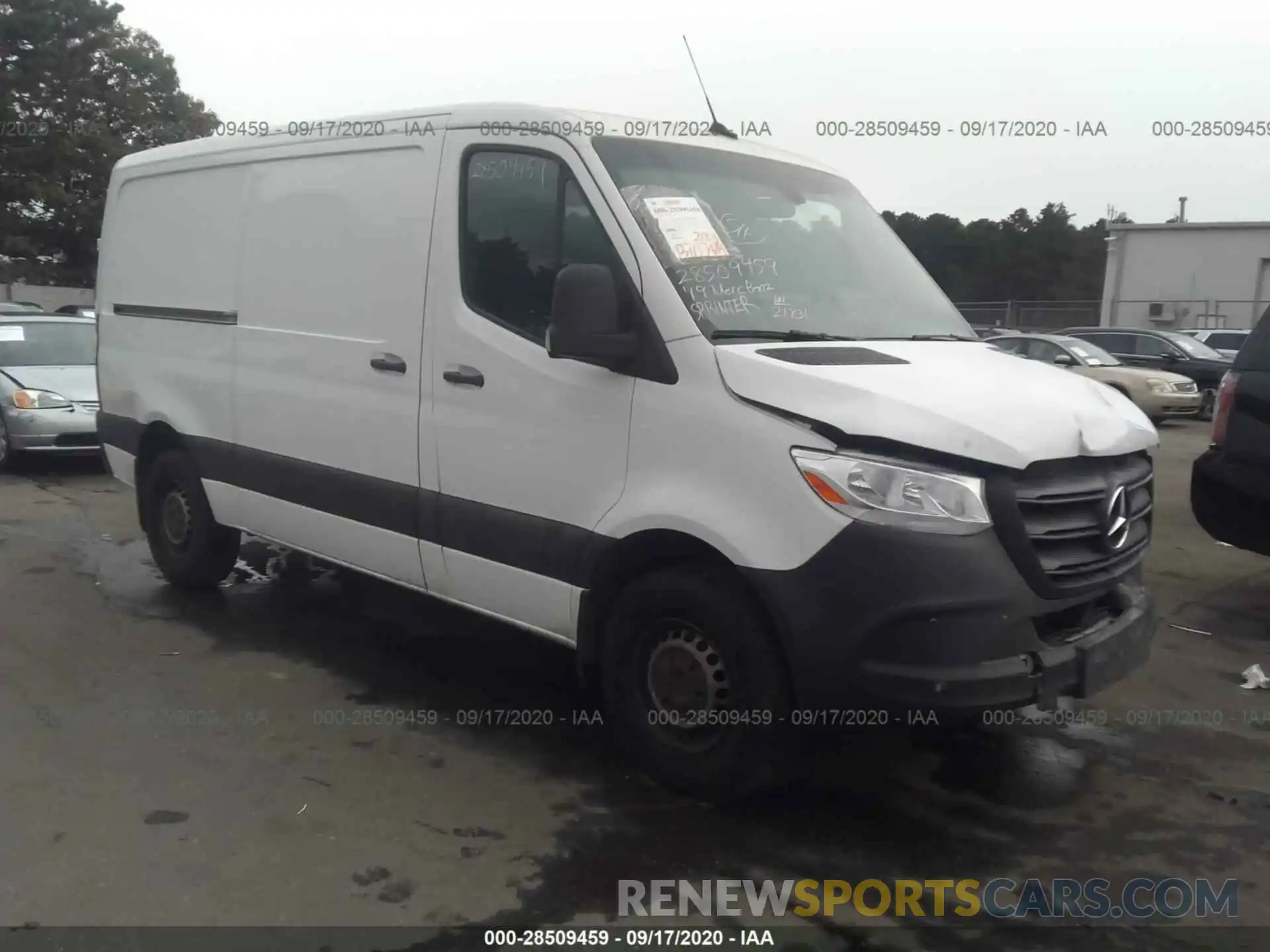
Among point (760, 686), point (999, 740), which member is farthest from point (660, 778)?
point (999, 740)

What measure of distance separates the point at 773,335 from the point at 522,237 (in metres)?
1.06

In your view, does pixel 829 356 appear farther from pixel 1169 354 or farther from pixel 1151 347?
pixel 1151 347

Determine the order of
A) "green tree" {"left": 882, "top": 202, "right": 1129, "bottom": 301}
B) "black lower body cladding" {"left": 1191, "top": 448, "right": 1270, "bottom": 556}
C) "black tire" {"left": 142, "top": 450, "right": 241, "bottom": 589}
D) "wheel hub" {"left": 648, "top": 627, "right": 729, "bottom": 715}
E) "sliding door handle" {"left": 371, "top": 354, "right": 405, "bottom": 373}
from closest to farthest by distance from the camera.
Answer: "wheel hub" {"left": 648, "top": 627, "right": 729, "bottom": 715}, "sliding door handle" {"left": 371, "top": 354, "right": 405, "bottom": 373}, "black lower body cladding" {"left": 1191, "top": 448, "right": 1270, "bottom": 556}, "black tire" {"left": 142, "top": 450, "right": 241, "bottom": 589}, "green tree" {"left": 882, "top": 202, "right": 1129, "bottom": 301}

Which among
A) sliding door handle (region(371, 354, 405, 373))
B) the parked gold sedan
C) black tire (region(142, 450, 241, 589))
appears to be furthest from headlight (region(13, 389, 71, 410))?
the parked gold sedan

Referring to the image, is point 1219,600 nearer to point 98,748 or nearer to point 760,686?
point 760,686

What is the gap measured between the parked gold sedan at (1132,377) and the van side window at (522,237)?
14035 millimetres

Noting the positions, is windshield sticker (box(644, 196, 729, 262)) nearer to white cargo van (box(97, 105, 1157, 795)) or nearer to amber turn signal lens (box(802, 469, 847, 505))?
white cargo van (box(97, 105, 1157, 795))

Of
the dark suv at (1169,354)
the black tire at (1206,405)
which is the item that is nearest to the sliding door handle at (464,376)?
the dark suv at (1169,354)

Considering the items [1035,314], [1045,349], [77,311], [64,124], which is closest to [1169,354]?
[1045,349]

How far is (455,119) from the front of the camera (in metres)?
4.31

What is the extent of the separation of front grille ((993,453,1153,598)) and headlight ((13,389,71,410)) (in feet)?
30.4

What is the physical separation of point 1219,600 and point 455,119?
523cm

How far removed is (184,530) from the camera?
6062 millimetres

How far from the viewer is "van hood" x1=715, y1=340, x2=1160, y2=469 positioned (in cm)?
313
